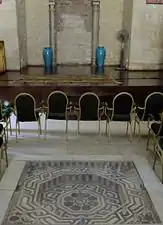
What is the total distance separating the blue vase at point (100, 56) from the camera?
6902 millimetres

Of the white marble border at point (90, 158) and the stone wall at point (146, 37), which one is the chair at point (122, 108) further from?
the stone wall at point (146, 37)

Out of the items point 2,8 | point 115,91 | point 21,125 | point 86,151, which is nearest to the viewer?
point 86,151

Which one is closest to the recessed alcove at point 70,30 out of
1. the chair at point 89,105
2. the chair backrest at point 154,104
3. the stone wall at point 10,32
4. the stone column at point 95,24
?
the stone column at point 95,24

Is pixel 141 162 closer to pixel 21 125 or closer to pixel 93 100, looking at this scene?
pixel 93 100

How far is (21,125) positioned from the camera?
5188 mm


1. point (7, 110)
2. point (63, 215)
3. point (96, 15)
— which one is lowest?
point (63, 215)

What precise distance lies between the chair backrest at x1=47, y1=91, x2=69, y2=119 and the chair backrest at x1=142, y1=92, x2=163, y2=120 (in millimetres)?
1128

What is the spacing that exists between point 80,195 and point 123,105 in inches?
67.1

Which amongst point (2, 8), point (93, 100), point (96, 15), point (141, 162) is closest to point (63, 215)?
point (141, 162)

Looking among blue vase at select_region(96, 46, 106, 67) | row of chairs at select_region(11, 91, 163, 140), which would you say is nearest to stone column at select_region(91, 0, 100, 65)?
blue vase at select_region(96, 46, 106, 67)

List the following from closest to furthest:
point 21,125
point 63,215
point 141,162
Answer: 1. point 63,215
2. point 141,162
3. point 21,125

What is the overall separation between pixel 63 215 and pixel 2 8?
5007 millimetres

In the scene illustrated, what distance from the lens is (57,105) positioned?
14.6ft

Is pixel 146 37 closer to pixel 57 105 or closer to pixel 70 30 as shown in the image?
pixel 70 30
